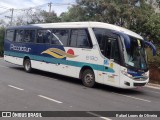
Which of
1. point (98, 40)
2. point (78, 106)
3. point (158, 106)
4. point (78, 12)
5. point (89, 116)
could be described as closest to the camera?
point (89, 116)

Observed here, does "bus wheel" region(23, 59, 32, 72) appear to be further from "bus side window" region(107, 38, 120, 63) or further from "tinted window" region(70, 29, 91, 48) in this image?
"bus side window" region(107, 38, 120, 63)

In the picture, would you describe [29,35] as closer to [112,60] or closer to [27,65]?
[27,65]

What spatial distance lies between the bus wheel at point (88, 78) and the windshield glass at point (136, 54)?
2062 mm

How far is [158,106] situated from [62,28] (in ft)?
24.8

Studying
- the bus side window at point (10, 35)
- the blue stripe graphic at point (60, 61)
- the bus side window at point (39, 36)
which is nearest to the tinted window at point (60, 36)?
the blue stripe graphic at point (60, 61)

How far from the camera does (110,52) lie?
45.6ft

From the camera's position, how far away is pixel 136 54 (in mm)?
14000

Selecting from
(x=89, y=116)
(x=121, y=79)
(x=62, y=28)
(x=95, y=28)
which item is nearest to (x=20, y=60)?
(x=62, y=28)

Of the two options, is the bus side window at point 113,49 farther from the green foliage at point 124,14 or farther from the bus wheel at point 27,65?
the green foliage at point 124,14

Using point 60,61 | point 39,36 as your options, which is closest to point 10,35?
point 39,36

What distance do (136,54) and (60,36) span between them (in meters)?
4.75

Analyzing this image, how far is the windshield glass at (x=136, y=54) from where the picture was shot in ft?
44.5

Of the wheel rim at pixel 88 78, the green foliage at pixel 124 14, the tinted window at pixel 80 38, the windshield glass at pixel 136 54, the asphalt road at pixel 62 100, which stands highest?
the green foliage at pixel 124 14

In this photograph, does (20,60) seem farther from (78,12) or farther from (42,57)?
(78,12)
